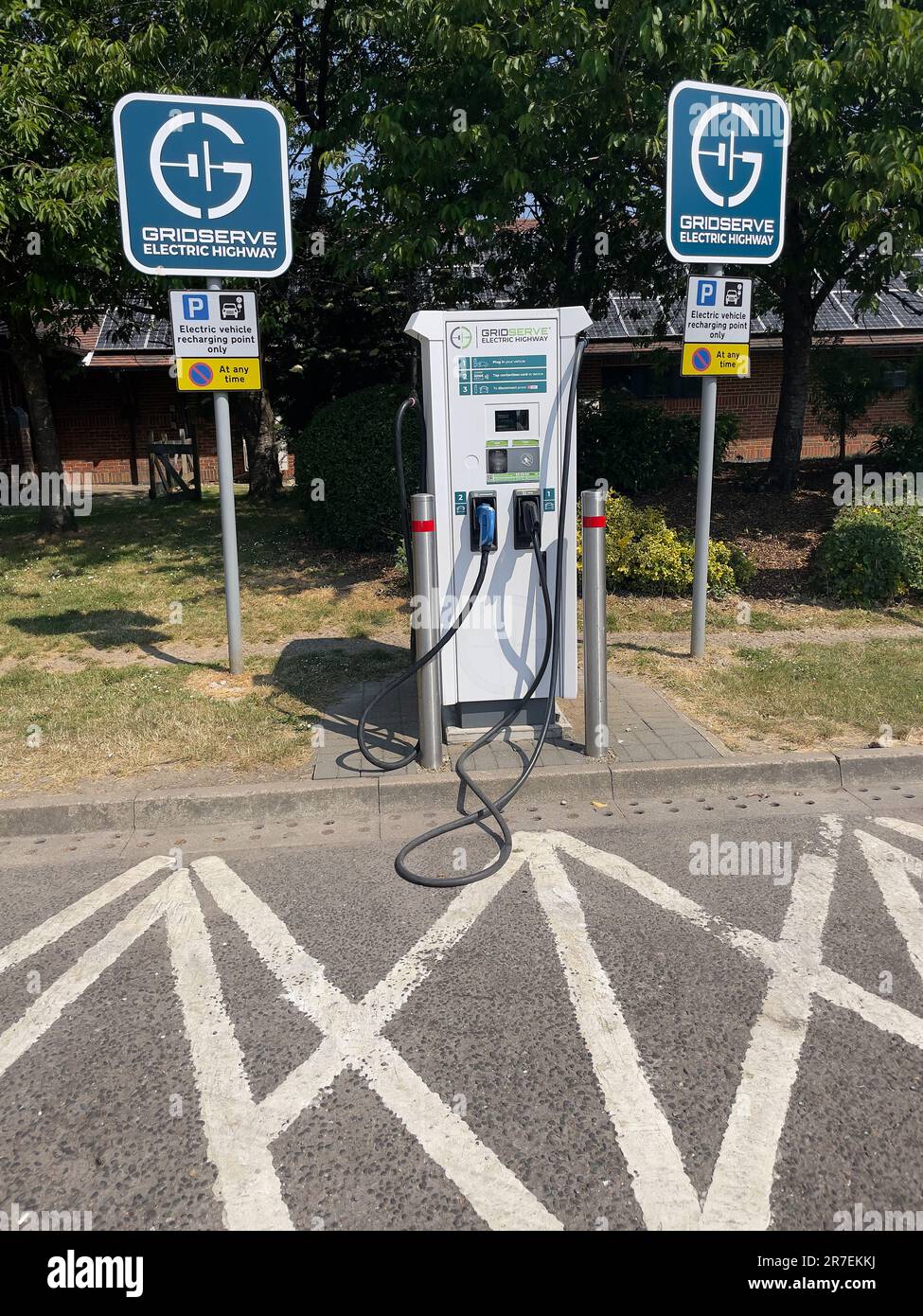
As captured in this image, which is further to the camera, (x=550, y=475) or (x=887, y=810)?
(x=550, y=475)

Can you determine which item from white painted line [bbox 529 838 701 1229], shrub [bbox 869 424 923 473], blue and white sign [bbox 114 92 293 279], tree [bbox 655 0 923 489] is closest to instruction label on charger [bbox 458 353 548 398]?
blue and white sign [bbox 114 92 293 279]

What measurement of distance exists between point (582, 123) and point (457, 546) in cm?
581

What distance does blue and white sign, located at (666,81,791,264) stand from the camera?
20.4 ft

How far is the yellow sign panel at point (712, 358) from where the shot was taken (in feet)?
21.8

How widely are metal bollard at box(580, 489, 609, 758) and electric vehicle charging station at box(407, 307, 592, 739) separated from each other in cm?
24

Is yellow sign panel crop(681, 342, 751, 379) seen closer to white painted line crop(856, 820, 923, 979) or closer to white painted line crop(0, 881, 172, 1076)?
white painted line crop(856, 820, 923, 979)

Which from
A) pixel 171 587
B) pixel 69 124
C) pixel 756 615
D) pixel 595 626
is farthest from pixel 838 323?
pixel 595 626

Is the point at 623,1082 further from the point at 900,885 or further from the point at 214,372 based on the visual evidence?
the point at 214,372

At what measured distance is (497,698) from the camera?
5574 millimetres

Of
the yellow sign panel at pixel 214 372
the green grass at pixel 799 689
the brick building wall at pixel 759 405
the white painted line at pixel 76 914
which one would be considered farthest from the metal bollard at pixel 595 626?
the brick building wall at pixel 759 405

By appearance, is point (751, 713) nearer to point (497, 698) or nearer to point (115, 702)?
point (497, 698)
